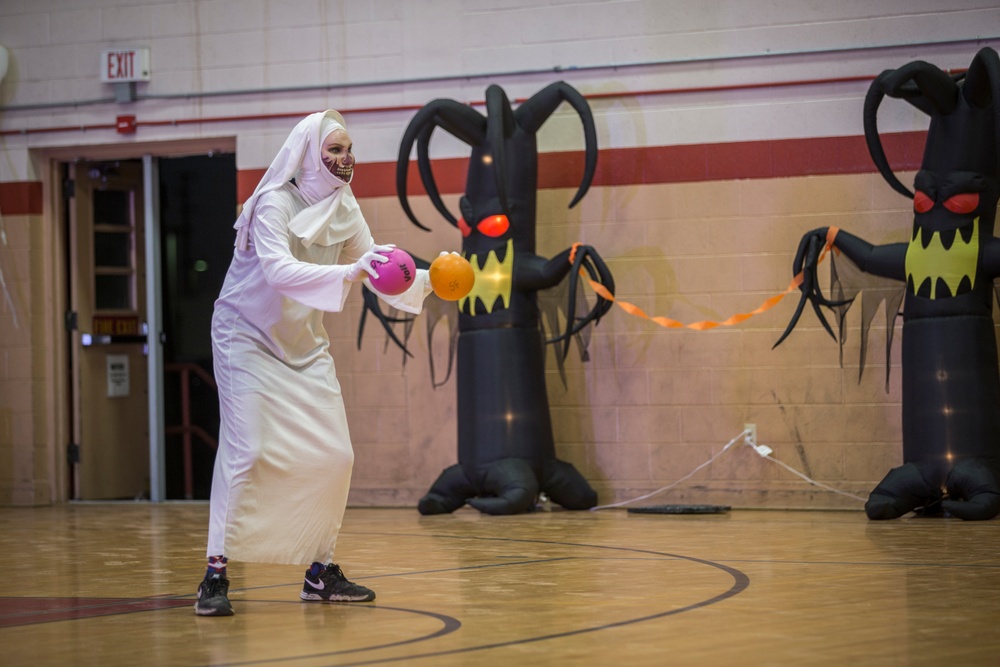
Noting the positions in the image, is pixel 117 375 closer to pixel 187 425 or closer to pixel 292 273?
pixel 187 425

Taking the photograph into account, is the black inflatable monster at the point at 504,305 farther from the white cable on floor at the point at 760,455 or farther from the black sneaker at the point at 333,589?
the black sneaker at the point at 333,589

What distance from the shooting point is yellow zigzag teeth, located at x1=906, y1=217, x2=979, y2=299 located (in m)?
6.98

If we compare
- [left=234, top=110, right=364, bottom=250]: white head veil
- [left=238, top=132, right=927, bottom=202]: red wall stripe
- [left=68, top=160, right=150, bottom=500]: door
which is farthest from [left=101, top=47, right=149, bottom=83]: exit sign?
[left=234, top=110, right=364, bottom=250]: white head veil

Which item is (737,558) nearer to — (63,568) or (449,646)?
(449,646)

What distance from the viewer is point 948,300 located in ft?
23.0

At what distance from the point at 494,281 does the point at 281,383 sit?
3.49m

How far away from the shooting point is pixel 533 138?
7.86m

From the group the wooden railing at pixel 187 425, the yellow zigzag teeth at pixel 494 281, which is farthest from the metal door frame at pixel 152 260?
the yellow zigzag teeth at pixel 494 281

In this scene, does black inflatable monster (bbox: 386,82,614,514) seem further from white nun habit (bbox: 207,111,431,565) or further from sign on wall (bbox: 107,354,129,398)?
white nun habit (bbox: 207,111,431,565)

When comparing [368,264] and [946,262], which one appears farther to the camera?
[946,262]

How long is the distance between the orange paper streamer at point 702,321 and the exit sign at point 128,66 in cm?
348

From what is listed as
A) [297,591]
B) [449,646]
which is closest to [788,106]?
[297,591]

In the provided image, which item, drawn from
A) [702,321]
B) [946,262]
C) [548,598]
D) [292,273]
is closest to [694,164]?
[702,321]

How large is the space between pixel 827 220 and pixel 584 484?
7.01ft
